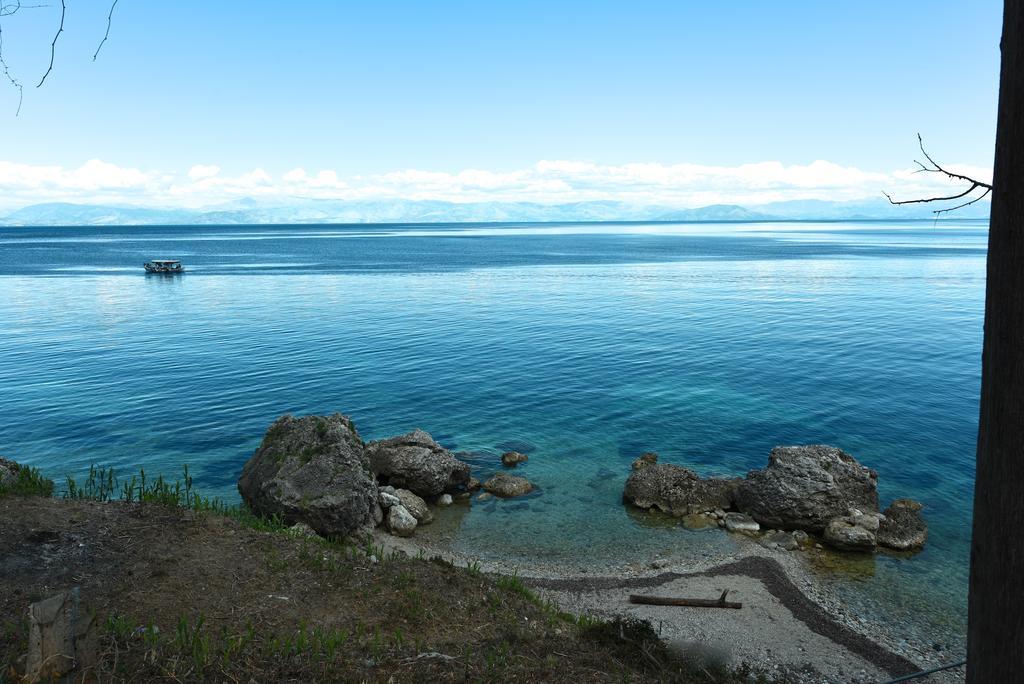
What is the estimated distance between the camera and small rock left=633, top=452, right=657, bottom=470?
2773cm

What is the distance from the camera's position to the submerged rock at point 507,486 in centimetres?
2577

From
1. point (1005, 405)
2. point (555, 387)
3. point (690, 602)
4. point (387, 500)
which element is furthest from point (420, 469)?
point (1005, 405)

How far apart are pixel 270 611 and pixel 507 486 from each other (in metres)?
14.8

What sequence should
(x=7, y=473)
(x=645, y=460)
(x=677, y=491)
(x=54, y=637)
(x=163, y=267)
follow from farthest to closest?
(x=163, y=267) → (x=645, y=460) → (x=677, y=491) → (x=7, y=473) → (x=54, y=637)

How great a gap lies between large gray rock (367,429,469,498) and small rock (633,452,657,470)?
7.07m

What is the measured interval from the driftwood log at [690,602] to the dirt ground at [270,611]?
3.81 m

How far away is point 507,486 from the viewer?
25.9m

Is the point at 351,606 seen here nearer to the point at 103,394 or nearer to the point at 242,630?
the point at 242,630

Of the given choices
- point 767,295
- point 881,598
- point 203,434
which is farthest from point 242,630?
point 767,295

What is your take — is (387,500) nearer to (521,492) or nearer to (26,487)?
(521,492)

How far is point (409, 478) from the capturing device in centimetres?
2525

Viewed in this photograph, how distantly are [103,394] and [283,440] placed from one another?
20.5 metres

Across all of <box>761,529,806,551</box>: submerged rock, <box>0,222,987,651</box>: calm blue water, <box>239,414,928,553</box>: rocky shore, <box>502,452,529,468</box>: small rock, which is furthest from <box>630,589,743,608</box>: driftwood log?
<box>502,452,529,468</box>: small rock

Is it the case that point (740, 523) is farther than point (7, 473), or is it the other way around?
point (740, 523)
